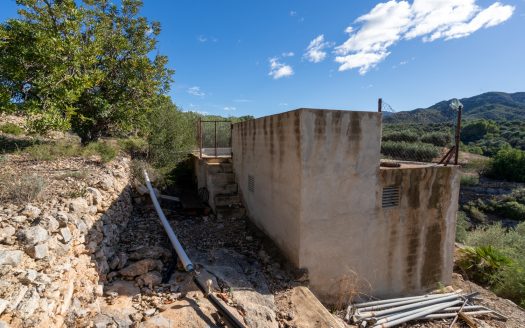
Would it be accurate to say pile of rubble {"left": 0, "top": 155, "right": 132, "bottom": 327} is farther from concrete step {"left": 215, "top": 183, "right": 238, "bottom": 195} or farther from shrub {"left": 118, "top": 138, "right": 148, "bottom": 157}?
shrub {"left": 118, "top": 138, "right": 148, "bottom": 157}

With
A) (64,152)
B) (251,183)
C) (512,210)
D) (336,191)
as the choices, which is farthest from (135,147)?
(512,210)

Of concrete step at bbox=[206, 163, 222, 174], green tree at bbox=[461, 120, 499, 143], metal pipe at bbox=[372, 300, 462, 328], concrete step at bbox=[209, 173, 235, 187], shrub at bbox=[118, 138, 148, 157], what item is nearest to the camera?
metal pipe at bbox=[372, 300, 462, 328]

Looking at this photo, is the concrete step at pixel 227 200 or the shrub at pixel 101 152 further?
the concrete step at pixel 227 200

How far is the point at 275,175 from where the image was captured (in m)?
5.49

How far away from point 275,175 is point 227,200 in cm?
294

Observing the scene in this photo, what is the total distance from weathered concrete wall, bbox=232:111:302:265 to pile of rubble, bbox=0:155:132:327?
9.93ft

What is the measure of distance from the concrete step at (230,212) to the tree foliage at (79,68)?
4574 millimetres

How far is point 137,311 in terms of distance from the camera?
333 cm

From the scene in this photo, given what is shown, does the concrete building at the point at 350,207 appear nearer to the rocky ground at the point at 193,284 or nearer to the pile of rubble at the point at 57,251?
the rocky ground at the point at 193,284

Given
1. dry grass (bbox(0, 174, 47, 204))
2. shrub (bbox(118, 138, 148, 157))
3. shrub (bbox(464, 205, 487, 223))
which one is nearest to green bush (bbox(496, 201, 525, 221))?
shrub (bbox(464, 205, 487, 223))

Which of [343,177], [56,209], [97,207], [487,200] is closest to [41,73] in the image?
[97,207]

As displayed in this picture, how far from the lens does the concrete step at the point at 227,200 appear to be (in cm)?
792

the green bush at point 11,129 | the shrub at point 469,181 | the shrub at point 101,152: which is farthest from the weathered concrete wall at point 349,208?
the shrub at point 469,181

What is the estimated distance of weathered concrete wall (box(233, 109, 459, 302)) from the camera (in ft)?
15.1
